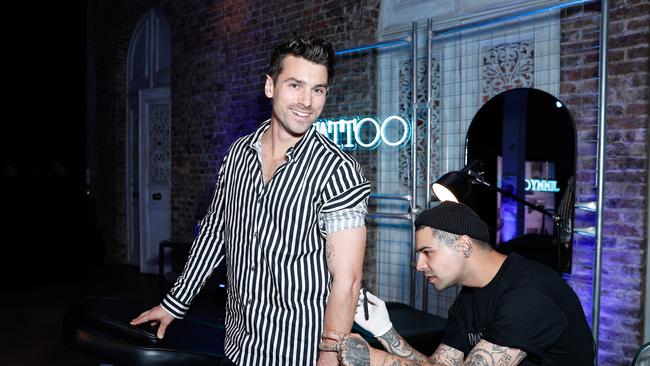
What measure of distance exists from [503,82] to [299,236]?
285 cm

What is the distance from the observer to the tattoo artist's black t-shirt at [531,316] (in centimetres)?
159

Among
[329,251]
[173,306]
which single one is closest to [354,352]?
[329,251]

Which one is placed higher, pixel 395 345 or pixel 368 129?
pixel 368 129

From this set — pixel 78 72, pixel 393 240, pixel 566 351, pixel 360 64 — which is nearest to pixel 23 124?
pixel 78 72

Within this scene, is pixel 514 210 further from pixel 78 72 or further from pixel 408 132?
pixel 78 72

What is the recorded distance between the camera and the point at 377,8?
178 inches

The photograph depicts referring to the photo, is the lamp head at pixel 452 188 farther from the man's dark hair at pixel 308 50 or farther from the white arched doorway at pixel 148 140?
the white arched doorway at pixel 148 140

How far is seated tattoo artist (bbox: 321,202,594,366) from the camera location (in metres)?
1.60

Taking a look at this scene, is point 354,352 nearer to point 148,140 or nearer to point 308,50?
point 308,50

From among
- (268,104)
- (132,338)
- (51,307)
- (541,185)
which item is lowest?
(51,307)

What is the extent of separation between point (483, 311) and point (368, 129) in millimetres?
2854

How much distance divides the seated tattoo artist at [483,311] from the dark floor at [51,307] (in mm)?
1417

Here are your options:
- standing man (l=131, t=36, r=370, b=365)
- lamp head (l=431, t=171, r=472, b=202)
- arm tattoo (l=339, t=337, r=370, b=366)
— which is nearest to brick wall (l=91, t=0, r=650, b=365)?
lamp head (l=431, t=171, r=472, b=202)

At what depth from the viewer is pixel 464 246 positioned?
1848mm
